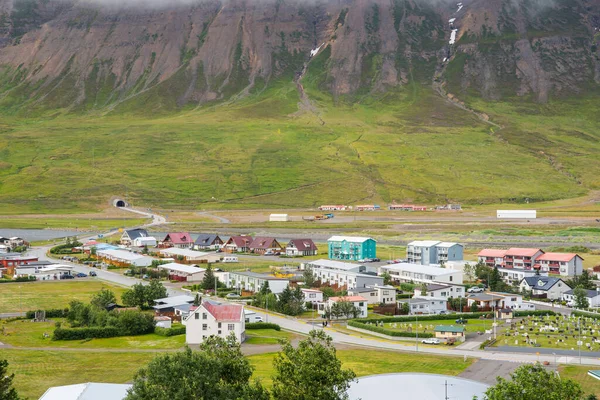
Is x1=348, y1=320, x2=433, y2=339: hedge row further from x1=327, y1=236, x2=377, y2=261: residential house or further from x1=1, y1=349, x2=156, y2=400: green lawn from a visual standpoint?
x1=327, y1=236, x2=377, y2=261: residential house

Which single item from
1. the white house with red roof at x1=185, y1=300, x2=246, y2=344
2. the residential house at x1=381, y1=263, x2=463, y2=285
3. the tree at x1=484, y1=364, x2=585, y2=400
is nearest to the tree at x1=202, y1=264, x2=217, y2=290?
the residential house at x1=381, y1=263, x2=463, y2=285

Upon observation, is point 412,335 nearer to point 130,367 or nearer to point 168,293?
point 130,367

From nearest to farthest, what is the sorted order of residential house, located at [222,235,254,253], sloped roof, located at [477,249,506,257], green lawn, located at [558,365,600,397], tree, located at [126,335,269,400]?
tree, located at [126,335,269,400] < green lawn, located at [558,365,600,397] < sloped roof, located at [477,249,506,257] < residential house, located at [222,235,254,253]

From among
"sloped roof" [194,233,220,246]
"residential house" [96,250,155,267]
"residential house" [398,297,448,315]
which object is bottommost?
"residential house" [398,297,448,315]

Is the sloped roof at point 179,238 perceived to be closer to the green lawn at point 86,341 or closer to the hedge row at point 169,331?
the green lawn at point 86,341

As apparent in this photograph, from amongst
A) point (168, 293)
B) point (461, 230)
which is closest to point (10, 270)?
point (168, 293)
